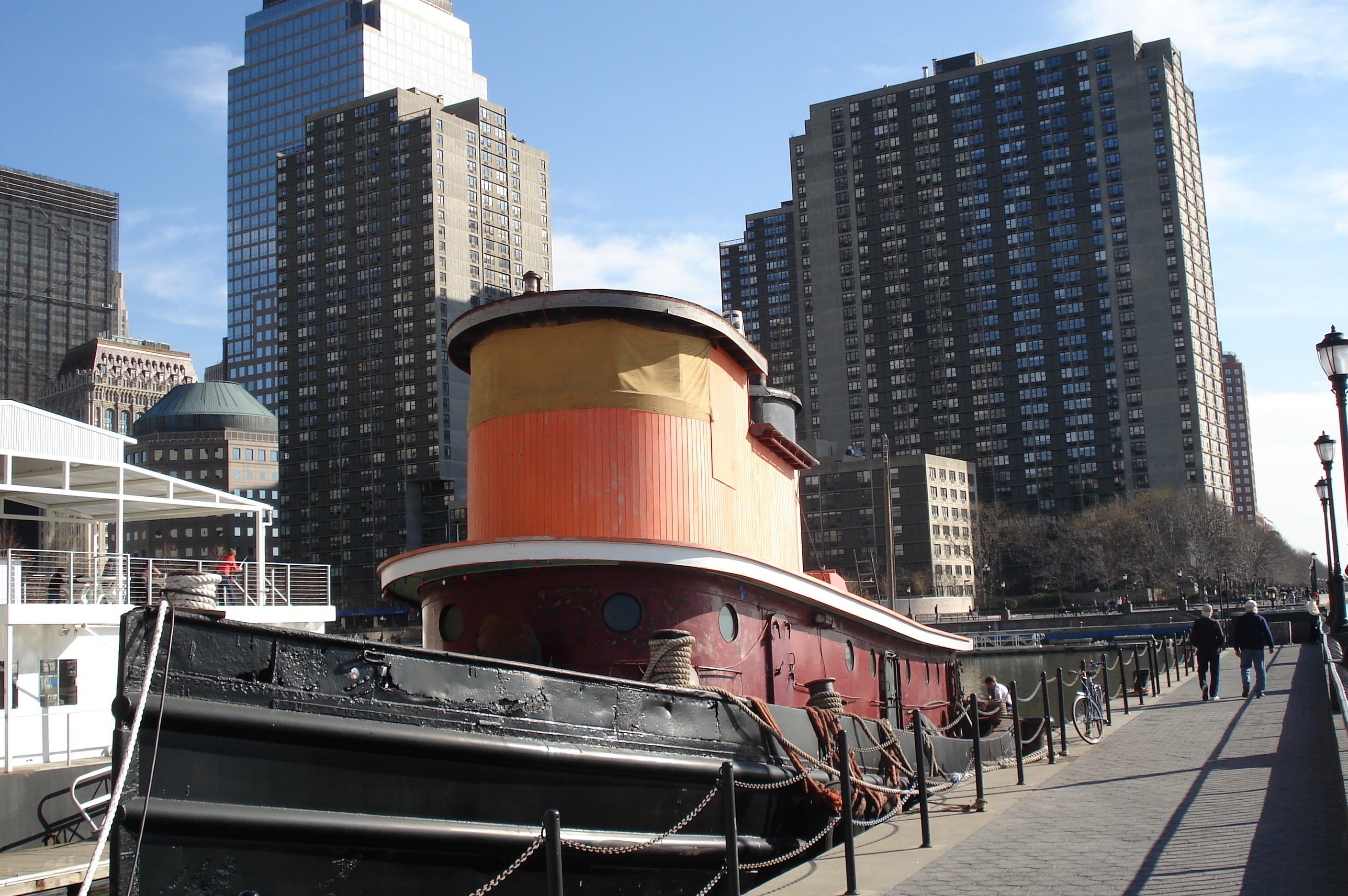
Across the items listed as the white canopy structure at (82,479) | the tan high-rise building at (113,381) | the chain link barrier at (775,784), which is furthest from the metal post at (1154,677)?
the tan high-rise building at (113,381)

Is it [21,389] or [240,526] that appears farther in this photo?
[21,389]

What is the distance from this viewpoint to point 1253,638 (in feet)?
55.7

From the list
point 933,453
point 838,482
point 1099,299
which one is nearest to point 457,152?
point 838,482

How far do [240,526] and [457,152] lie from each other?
60.4 meters

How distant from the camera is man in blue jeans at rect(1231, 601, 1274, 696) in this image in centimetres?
1695

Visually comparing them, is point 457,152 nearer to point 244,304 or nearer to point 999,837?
point 244,304

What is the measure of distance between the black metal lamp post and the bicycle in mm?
7763

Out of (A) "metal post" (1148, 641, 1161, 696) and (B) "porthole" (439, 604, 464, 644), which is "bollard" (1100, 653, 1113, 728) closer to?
(A) "metal post" (1148, 641, 1161, 696)

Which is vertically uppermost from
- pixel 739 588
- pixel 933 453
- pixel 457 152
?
pixel 457 152

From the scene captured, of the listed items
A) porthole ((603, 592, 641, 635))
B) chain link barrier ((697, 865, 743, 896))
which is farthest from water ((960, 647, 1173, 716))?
chain link barrier ((697, 865, 743, 896))

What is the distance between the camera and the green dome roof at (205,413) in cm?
14025

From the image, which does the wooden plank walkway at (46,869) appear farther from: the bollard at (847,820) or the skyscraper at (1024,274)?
the skyscraper at (1024,274)

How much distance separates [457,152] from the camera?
120 metres

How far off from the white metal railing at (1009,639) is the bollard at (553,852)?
2609 inches
